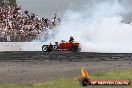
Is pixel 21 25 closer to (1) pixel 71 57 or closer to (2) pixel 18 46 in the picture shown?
(2) pixel 18 46

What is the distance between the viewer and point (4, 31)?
44844mm

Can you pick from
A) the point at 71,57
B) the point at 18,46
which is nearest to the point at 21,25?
the point at 18,46

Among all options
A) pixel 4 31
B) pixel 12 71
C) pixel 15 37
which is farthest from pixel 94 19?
pixel 12 71

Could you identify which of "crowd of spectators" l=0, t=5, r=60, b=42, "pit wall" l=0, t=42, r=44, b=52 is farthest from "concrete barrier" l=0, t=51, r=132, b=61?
"crowd of spectators" l=0, t=5, r=60, b=42

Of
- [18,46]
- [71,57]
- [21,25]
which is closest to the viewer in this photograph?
[71,57]

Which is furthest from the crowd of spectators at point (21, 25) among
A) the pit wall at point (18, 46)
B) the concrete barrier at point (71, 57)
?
the concrete barrier at point (71, 57)

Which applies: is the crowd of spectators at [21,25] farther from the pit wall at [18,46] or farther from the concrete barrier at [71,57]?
the concrete barrier at [71,57]

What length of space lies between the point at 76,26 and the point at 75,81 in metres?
26.8

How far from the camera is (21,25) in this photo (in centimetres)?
4875

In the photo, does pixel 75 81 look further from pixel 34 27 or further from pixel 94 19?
pixel 34 27

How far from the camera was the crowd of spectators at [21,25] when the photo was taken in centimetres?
4275

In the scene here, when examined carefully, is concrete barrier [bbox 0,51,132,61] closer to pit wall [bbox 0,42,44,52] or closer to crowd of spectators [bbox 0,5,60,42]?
pit wall [bbox 0,42,44,52]

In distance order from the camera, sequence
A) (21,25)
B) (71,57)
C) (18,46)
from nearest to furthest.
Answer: (71,57), (18,46), (21,25)

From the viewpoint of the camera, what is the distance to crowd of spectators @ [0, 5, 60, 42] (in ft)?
140
